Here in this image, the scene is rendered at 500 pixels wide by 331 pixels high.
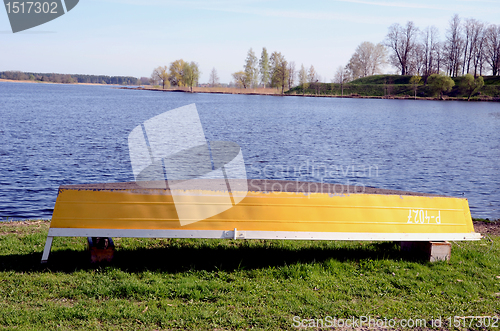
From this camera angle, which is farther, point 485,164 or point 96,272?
point 485,164

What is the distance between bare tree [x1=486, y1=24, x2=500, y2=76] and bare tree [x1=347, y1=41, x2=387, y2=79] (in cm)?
3649

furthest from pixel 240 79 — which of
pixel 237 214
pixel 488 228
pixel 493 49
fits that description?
pixel 237 214

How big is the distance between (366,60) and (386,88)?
3574 cm

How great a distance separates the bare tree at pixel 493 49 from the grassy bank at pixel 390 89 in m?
8.20

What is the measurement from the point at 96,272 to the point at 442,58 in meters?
138

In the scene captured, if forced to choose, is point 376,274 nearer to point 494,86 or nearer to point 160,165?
point 160,165

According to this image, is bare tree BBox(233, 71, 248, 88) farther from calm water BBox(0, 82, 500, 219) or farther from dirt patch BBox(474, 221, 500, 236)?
dirt patch BBox(474, 221, 500, 236)

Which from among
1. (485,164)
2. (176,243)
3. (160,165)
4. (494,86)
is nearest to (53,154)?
(160,165)

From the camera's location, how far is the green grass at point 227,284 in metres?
4.64

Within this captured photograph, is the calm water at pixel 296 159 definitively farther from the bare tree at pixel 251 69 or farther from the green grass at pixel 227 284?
the bare tree at pixel 251 69

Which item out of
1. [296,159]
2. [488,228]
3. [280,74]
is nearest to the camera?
[488,228]

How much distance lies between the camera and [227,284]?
5504 mm

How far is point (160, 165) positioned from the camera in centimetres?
2025

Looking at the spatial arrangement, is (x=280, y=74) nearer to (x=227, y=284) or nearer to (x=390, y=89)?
(x=390, y=89)
